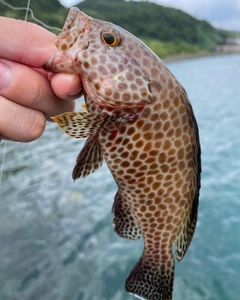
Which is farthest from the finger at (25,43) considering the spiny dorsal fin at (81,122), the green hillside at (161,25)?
the green hillside at (161,25)

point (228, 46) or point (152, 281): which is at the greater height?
point (152, 281)

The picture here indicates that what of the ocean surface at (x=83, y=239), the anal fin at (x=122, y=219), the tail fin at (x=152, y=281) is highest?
the anal fin at (x=122, y=219)

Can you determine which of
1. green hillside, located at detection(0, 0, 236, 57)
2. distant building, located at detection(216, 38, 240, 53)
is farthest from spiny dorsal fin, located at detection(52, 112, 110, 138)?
distant building, located at detection(216, 38, 240, 53)

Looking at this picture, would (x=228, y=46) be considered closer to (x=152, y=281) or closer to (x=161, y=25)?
(x=161, y=25)

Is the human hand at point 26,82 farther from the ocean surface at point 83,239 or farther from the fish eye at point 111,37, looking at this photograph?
the ocean surface at point 83,239

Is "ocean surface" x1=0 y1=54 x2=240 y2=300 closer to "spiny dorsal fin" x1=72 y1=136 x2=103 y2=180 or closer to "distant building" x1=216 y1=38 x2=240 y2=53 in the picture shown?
"spiny dorsal fin" x1=72 y1=136 x2=103 y2=180

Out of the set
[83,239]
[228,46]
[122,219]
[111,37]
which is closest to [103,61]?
[111,37]
